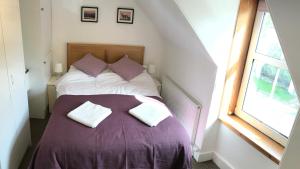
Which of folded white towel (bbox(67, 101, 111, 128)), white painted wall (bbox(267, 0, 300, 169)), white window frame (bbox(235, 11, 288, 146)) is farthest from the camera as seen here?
folded white towel (bbox(67, 101, 111, 128))

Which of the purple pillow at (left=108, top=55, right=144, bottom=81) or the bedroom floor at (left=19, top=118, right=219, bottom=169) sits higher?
the purple pillow at (left=108, top=55, right=144, bottom=81)

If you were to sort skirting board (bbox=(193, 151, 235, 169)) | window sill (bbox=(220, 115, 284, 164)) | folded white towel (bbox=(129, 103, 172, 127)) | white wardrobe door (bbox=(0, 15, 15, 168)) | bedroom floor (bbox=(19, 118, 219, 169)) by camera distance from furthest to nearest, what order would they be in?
skirting board (bbox=(193, 151, 235, 169))
bedroom floor (bbox=(19, 118, 219, 169))
folded white towel (bbox=(129, 103, 172, 127))
window sill (bbox=(220, 115, 284, 164))
white wardrobe door (bbox=(0, 15, 15, 168))

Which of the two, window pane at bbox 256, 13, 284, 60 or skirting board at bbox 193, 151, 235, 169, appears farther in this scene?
skirting board at bbox 193, 151, 235, 169

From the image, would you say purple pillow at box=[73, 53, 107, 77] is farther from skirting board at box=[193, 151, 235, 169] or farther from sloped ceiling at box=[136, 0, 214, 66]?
skirting board at box=[193, 151, 235, 169]

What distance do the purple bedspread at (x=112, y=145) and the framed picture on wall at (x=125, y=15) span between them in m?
1.73

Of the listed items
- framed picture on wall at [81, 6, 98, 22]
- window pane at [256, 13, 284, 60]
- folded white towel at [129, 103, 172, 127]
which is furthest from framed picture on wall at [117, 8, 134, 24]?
window pane at [256, 13, 284, 60]

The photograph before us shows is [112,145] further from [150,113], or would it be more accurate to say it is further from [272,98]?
[272,98]

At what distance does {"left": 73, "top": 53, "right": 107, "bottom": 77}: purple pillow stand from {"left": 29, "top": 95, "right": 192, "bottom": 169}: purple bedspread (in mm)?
1023

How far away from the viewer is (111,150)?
7.26ft

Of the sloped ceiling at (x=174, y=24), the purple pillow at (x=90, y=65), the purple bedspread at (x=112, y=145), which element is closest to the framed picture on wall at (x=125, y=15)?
the sloped ceiling at (x=174, y=24)

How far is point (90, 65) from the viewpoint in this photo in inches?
143

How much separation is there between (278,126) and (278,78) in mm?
464

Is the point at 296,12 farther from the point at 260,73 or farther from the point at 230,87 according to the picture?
the point at 230,87

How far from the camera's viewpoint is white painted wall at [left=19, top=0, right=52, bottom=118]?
308 cm
